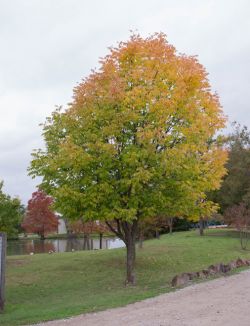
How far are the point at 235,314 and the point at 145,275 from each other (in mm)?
10610

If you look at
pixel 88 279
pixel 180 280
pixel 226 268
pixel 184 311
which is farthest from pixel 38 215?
pixel 184 311

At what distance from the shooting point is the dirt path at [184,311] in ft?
27.3

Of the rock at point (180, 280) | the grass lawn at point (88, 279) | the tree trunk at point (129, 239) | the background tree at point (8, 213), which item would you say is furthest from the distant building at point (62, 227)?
the rock at point (180, 280)

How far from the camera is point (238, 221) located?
30750 mm

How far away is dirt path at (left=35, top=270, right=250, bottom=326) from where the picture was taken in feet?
27.3

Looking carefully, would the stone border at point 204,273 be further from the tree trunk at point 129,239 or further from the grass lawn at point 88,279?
the tree trunk at point 129,239

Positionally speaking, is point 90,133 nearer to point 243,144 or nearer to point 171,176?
point 171,176

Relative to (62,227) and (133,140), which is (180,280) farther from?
(62,227)

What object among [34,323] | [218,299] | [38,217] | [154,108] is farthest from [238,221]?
[38,217]

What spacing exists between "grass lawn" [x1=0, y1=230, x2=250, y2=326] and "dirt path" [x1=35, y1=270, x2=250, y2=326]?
2.16 ft

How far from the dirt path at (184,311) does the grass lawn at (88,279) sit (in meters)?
0.66

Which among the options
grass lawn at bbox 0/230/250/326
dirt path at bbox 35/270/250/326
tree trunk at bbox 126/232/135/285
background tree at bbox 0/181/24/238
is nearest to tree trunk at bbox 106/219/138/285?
tree trunk at bbox 126/232/135/285

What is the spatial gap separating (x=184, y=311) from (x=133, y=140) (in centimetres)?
680

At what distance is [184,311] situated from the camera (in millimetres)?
9258
